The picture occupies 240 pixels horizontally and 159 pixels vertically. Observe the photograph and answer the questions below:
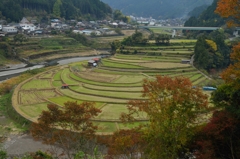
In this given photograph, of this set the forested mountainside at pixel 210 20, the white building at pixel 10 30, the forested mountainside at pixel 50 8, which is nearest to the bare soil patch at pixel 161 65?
the white building at pixel 10 30

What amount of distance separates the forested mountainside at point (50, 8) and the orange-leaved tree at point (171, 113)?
7368 centimetres

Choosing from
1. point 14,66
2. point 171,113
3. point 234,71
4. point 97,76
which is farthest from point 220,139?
point 14,66

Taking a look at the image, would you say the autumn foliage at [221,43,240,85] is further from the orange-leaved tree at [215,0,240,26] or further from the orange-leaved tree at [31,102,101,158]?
the orange-leaved tree at [31,102,101,158]

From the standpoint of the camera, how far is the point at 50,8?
91.1 meters

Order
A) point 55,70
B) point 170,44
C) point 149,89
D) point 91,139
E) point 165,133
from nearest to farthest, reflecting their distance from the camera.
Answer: point 165,133, point 149,89, point 91,139, point 55,70, point 170,44

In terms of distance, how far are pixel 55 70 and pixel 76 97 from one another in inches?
606

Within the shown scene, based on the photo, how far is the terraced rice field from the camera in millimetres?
22656

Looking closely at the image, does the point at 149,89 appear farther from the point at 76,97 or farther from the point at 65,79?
the point at 65,79

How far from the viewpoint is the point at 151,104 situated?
10.2 metres

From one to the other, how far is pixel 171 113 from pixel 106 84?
19.7m

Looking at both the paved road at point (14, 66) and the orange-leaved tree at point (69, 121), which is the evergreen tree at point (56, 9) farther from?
the orange-leaved tree at point (69, 121)

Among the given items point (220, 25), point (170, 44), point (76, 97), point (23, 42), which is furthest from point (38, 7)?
point (76, 97)

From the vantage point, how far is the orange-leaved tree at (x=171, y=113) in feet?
31.9

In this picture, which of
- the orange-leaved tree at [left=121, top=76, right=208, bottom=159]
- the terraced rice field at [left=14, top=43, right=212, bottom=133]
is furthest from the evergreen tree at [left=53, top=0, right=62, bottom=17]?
the orange-leaved tree at [left=121, top=76, right=208, bottom=159]
